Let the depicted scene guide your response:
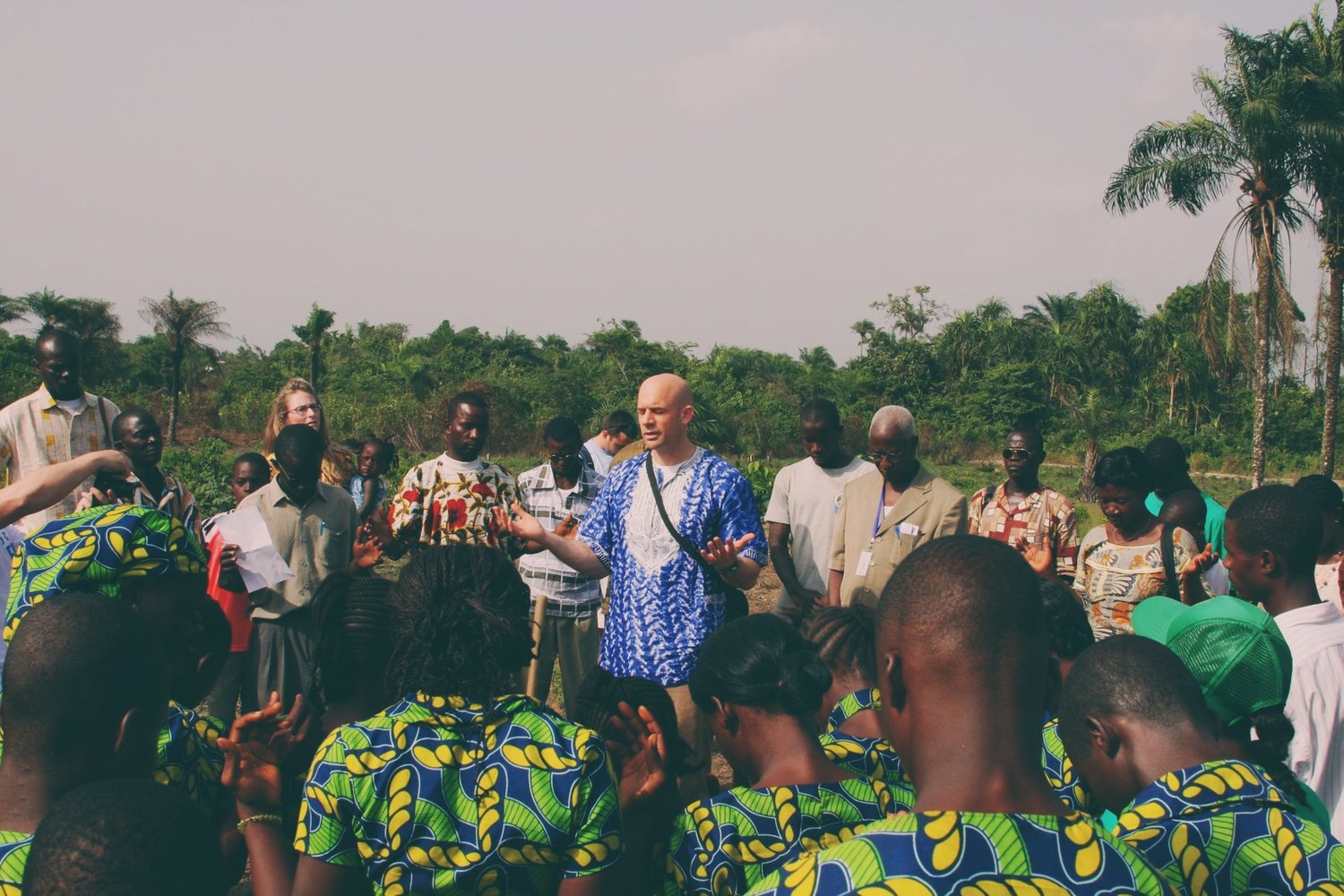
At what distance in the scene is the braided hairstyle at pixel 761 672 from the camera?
2363mm

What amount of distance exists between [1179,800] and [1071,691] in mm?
354

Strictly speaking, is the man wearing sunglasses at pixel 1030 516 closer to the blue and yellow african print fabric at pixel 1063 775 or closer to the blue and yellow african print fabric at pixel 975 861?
the blue and yellow african print fabric at pixel 1063 775

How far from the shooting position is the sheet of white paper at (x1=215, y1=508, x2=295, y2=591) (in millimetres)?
4379

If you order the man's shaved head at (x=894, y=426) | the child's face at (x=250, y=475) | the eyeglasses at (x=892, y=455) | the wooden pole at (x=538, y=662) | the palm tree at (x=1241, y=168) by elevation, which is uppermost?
the palm tree at (x=1241, y=168)

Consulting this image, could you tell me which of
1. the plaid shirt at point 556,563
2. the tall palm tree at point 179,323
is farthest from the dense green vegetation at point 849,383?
the plaid shirt at point 556,563

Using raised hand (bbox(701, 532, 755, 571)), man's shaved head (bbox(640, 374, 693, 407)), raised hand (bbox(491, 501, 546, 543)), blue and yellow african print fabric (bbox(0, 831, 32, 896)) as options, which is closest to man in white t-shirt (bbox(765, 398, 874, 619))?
man's shaved head (bbox(640, 374, 693, 407))

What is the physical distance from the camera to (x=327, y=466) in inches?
264

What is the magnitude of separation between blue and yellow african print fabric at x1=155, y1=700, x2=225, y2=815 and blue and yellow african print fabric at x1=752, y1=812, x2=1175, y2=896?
158cm

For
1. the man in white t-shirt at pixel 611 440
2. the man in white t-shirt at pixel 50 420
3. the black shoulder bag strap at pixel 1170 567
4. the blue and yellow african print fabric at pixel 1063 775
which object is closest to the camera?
the blue and yellow african print fabric at pixel 1063 775

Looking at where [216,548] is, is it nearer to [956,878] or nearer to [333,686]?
[333,686]

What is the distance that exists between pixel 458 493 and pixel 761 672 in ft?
10.5

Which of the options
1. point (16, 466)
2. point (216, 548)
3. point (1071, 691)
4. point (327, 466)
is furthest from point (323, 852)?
point (327, 466)

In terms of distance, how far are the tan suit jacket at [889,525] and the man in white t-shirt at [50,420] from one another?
3905 millimetres

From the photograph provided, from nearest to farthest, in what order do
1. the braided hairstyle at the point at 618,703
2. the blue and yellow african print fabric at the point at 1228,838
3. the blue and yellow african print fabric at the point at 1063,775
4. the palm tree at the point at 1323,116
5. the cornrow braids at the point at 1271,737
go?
the blue and yellow african print fabric at the point at 1228,838
the cornrow braids at the point at 1271,737
the braided hairstyle at the point at 618,703
the blue and yellow african print fabric at the point at 1063,775
the palm tree at the point at 1323,116
